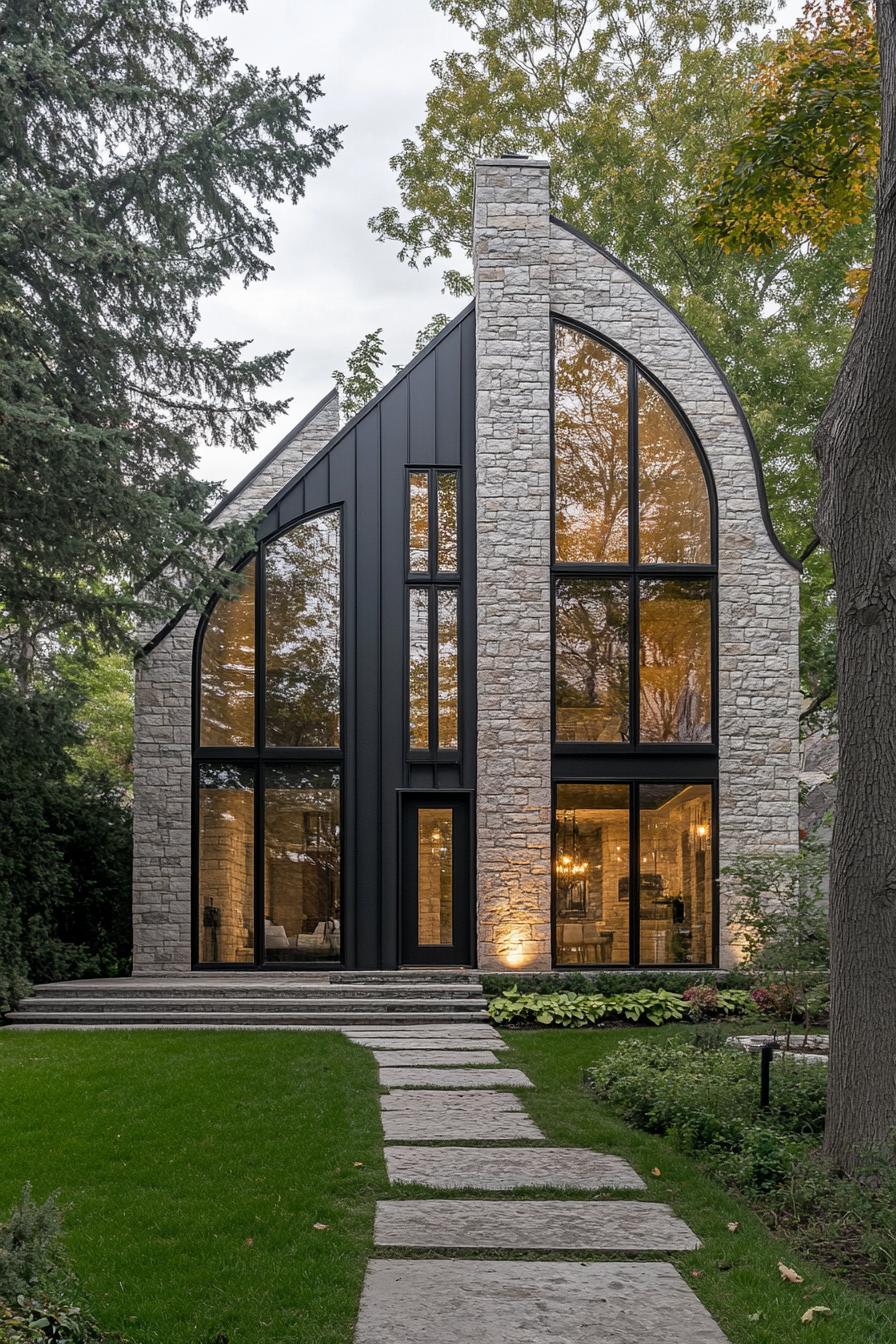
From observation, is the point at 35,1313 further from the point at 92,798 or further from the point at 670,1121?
the point at 92,798

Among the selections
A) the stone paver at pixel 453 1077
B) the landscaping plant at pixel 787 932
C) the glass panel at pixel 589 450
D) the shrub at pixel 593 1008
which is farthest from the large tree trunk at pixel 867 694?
the glass panel at pixel 589 450

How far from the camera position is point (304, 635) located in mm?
13938

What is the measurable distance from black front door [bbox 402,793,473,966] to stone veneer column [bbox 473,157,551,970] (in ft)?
1.06

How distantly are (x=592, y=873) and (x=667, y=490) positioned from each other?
4.66 metres

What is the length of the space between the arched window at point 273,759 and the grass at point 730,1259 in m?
6.09

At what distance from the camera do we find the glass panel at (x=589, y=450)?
548 inches

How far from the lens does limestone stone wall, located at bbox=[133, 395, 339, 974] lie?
1352 centimetres

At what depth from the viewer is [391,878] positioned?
528 inches

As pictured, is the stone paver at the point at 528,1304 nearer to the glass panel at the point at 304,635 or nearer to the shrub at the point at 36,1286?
the shrub at the point at 36,1286

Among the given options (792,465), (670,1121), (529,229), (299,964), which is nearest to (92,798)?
(299,964)

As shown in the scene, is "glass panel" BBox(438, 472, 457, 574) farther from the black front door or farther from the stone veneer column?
the black front door

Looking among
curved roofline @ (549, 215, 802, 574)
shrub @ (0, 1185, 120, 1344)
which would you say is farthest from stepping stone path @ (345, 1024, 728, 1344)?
curved roofline @ (549, 215, 802, 574)

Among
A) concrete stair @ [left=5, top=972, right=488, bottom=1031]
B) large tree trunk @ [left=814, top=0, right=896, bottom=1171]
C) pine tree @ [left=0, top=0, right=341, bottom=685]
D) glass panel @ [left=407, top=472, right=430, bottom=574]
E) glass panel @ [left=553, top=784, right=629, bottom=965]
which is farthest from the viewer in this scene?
glass panel @ [left=407, top=472, right=430, bottom=574]

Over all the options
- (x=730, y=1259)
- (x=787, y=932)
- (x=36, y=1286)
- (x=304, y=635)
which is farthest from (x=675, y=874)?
(x=36, y=1286)
